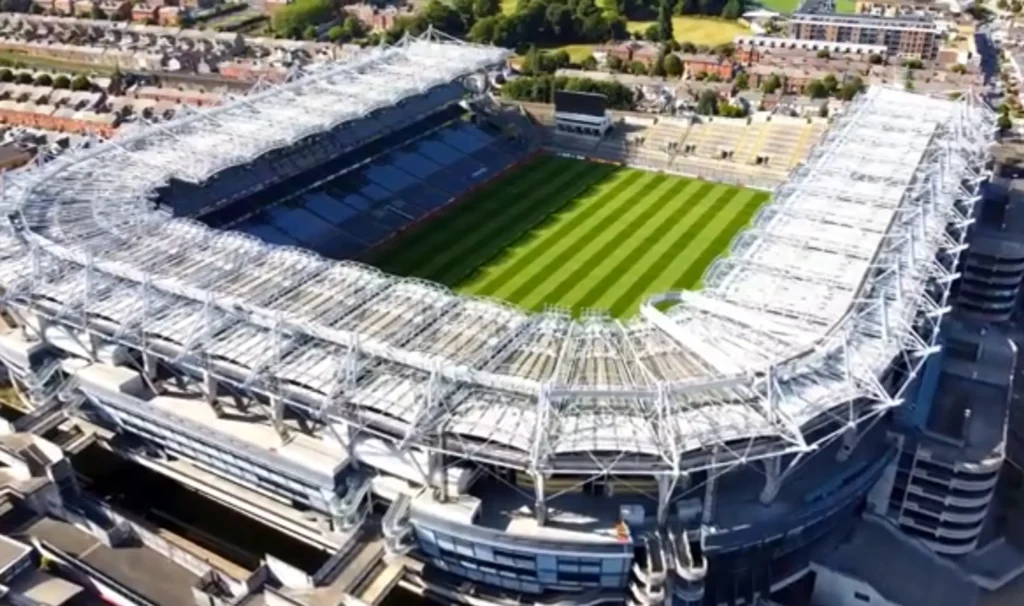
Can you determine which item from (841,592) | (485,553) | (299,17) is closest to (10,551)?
(485,553)

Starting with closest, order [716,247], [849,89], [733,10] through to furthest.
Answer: [716,247] → [849,89] → [733,10]

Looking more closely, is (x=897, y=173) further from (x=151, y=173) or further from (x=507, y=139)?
(x=151, y=173)

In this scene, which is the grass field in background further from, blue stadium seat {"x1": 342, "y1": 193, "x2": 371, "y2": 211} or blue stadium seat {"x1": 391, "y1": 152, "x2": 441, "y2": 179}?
blue stadium seat {"x1": 342, "y1": 193, "x2": 371, "y2": 211}

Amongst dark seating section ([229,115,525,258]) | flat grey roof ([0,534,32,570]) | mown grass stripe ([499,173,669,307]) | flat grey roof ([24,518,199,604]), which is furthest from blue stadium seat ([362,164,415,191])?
flat grey roof ([0,534,32,570])

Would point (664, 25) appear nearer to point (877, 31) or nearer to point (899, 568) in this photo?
point (877, 31)

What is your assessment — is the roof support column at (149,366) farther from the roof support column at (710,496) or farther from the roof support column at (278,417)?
the roof support column at (710,496)

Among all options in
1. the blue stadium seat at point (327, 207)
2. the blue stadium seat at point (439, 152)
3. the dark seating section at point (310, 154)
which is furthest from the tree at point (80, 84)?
the blue stadium seat at point (327, 207)
